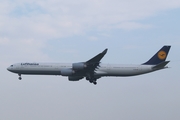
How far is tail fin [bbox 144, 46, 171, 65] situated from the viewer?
60.9 metres

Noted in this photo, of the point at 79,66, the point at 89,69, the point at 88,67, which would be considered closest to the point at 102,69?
the point at 89,69

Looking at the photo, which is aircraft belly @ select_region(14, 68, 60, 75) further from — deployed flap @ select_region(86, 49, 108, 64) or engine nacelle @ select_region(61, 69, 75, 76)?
deployed flap @ select_region(86, 49, 108, 64)

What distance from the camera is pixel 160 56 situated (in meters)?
61.8

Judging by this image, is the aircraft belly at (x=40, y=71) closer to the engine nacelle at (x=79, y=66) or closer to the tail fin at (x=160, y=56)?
the engine nacelle at (x=79, y=66)

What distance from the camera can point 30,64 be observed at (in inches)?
2381

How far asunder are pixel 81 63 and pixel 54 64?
5.38 metres

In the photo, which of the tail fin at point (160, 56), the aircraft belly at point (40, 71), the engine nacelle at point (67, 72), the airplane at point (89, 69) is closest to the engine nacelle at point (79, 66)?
the airplane at point (89, 69)

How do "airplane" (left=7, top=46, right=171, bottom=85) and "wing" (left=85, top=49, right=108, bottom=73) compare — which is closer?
"wing" (left=85, top=49, right=108, bottom=73)

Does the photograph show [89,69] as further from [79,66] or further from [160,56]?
[160,56]

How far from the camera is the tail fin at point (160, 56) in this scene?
6085 centimetres

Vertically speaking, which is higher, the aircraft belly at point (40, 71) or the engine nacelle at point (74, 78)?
the aircraft belly at point (40, 71)

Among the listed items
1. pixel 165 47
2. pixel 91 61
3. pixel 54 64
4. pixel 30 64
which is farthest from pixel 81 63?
pixel 165 47

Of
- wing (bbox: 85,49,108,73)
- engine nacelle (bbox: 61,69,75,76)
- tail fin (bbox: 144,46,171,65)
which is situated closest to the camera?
wing (bbox: 85,49,108,73)

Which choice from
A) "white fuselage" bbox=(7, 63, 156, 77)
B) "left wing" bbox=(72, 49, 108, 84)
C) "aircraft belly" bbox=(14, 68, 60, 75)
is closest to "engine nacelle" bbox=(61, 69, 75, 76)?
"left wing" bbox=(72, 49, 108, 84)
